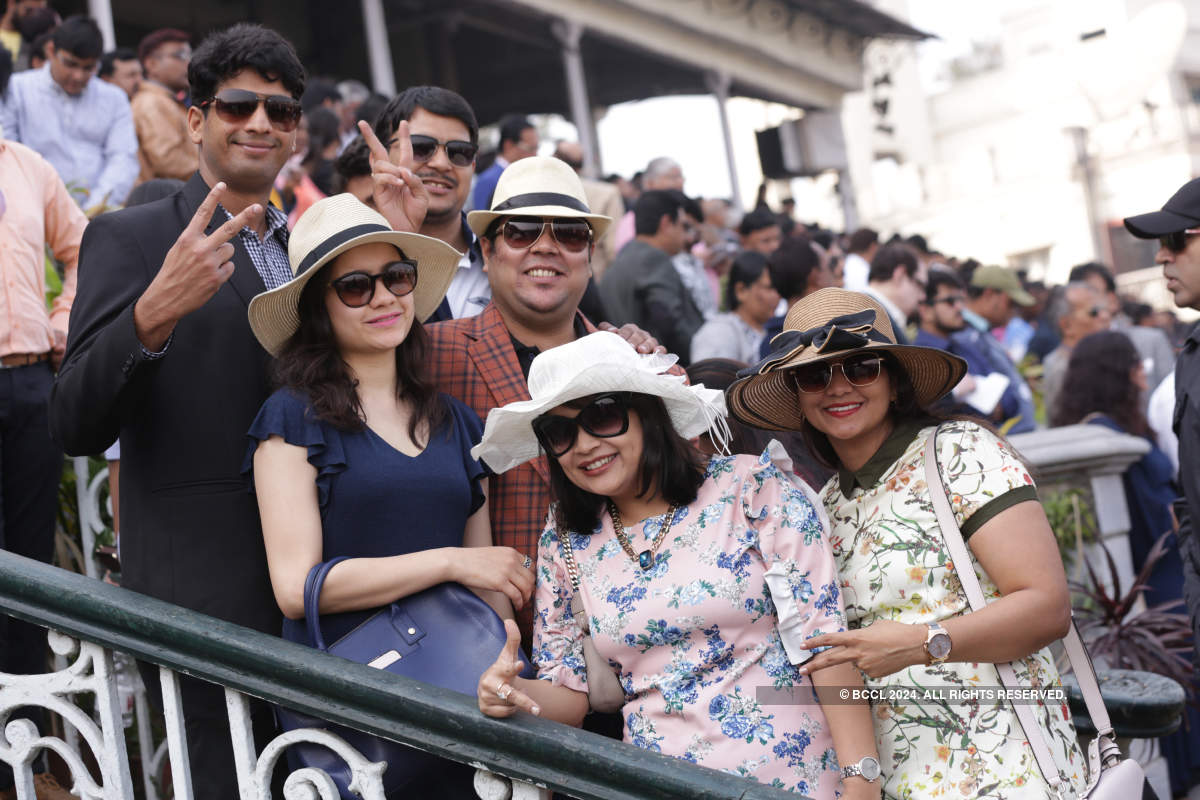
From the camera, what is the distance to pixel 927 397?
3127 mm

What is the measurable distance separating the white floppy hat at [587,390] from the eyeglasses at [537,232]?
30.5 inches

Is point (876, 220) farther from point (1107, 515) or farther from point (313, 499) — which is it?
point (313, 499)

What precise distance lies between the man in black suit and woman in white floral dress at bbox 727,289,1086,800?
1.35 meters

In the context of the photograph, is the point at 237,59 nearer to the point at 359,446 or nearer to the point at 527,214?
the point at 527,214

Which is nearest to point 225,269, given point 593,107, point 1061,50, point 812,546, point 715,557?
point 715,557

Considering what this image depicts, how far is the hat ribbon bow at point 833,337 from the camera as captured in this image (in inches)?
116

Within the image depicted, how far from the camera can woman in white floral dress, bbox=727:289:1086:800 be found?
8.65ft

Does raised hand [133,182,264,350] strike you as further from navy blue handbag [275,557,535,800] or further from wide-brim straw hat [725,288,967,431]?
wide-brim straw hat [725,288,967,431]

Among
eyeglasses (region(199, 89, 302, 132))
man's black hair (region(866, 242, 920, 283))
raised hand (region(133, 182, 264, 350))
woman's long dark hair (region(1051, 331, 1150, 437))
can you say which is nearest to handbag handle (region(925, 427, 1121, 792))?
raised hand (region(133, 182, 264, 350))

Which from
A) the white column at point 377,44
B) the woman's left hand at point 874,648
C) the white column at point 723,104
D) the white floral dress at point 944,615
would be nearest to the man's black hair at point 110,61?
the white column at point 377,44

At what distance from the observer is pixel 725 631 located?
2662mm

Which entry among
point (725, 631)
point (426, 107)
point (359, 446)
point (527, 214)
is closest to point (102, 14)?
point (426, 107)

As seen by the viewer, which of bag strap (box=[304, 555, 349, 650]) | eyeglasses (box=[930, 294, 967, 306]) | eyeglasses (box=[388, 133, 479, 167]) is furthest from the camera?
eyeglasses (box=[930, 294, 967, 306])

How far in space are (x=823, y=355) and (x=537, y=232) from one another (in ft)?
3.52
